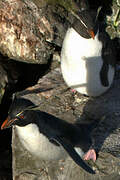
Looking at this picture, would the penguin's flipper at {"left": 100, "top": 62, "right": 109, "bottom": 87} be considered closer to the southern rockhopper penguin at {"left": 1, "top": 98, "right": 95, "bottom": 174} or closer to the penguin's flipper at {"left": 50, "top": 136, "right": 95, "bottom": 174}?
the southern rockhopper penguin at {"left": 1, "top": 98, "right": 95, "bottom": 174}

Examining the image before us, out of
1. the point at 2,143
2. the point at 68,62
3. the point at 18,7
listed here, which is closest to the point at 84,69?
the point at 68,62

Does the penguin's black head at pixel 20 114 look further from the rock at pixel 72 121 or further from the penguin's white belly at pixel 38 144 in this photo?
the rock at pixel 72 121

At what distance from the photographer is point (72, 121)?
10.2ft

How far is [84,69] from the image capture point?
124 inches

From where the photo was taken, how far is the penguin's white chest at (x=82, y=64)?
118 inches

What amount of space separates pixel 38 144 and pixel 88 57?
110 cm

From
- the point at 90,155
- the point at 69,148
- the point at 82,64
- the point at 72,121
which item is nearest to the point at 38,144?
the point at 69,148

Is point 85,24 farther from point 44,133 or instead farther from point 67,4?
point 44,133

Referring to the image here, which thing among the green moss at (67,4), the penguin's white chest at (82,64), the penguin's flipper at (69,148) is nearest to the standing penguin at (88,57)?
the penguin's white chest at (82,64)

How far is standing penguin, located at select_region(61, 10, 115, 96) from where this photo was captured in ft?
9.62

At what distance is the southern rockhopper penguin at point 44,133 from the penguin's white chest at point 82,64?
0.71 metres

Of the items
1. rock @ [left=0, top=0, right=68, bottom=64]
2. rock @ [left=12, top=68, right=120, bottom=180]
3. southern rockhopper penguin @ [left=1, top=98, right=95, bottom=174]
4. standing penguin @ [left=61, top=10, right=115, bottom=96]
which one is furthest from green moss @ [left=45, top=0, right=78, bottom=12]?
southern rockhopper penguin @ [left=1, top=98, right=95, bottom=174]

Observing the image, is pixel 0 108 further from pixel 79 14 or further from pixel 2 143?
pixel 79 14

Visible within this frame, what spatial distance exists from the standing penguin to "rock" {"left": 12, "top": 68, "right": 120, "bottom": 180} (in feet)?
0.56
